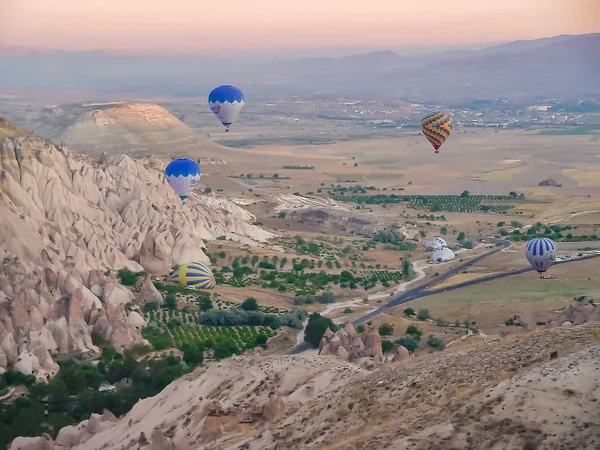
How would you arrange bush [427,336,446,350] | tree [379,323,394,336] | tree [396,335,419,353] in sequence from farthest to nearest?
1. tree [379,323,394,336]
2. tree [396,335,419,353]
3. bush [427,336,446,350]

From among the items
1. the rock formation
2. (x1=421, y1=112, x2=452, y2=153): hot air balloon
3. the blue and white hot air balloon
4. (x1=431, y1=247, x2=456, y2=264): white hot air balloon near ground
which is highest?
(x1=421, y1=112, x2=452, y2=153): hot air balloon

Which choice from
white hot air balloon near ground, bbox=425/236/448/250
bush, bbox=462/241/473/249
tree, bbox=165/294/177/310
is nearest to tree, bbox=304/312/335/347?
tree, bbox=165/294/177/310

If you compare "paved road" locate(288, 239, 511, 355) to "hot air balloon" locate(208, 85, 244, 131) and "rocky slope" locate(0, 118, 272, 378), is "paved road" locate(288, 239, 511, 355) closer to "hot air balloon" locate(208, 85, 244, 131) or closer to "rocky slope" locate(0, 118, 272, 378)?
"rocky slope" locate(0, 118, 272, 378)

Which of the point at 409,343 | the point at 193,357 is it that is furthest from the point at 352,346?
the point at 193,357

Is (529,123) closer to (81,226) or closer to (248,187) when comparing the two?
(248,187)

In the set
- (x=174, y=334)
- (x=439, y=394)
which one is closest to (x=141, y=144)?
(x=174, y=334)
